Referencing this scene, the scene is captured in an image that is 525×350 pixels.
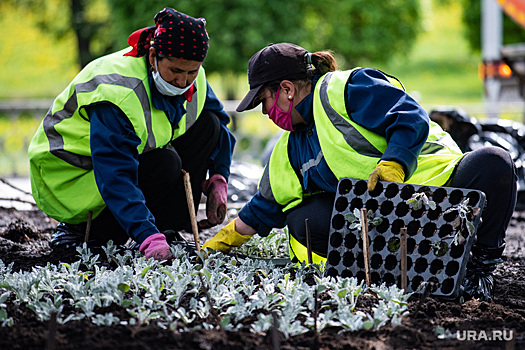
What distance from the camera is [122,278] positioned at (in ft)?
7.64

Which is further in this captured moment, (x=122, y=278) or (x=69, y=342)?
(x=122, y=278)

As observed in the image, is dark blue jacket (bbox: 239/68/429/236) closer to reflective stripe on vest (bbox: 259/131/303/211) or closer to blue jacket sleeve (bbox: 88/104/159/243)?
reflective stripe on vest (bbox: 259/131/303/211)

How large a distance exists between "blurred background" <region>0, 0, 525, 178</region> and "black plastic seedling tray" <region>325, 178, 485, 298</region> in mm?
3284

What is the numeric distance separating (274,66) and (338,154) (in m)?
0.47

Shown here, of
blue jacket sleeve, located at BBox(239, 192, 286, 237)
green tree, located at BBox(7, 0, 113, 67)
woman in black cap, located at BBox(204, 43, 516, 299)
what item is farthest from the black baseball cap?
green tree, located at BBox(7, 0, 113, 67)

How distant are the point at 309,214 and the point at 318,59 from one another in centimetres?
69

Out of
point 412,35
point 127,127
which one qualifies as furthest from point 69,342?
point 412,35

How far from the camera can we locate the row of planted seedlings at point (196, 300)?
2.04 m

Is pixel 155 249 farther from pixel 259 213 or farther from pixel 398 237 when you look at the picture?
pixel 398 237

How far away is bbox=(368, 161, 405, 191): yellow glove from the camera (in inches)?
96.9

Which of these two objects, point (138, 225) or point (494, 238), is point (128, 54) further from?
point (494, 238)

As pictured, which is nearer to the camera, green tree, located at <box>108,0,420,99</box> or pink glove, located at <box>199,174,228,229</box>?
pink glove, located at <box>199,174,228,229</box>

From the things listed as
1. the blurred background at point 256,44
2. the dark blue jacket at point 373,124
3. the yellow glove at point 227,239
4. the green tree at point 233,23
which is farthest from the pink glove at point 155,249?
the green tree at point 233,23

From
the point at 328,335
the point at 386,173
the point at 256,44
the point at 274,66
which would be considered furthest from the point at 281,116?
the point at 256,44
